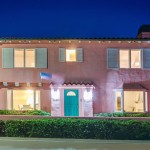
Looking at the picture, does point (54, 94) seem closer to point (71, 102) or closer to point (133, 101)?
point (71, 102)

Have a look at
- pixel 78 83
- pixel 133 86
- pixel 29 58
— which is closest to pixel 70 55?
pixel 78 83

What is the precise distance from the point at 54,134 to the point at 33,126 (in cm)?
109

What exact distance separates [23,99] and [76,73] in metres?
3.98

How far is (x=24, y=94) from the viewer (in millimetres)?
25078

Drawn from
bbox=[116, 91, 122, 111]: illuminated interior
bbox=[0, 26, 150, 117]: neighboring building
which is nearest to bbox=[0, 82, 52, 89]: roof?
bbox=[0, 26, 150, 117]: neighboring building

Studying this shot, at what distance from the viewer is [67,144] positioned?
52.6ft

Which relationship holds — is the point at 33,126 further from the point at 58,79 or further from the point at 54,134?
the point at 58,79

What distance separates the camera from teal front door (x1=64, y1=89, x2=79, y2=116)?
24609 mm

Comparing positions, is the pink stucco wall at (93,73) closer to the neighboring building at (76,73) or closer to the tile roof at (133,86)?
the neighboring building at (76,73)

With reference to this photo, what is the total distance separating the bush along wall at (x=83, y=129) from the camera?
17.6m

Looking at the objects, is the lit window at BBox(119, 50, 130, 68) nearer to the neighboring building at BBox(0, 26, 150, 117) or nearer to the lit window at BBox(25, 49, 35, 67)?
the neighboring building at BBox(0, 26, 150, 117)

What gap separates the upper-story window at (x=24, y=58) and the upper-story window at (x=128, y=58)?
5.11 m

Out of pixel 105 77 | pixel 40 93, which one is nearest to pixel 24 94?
pixel 40 93

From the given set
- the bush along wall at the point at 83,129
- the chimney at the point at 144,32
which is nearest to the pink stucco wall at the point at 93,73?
the chimney at the point at 144,32
